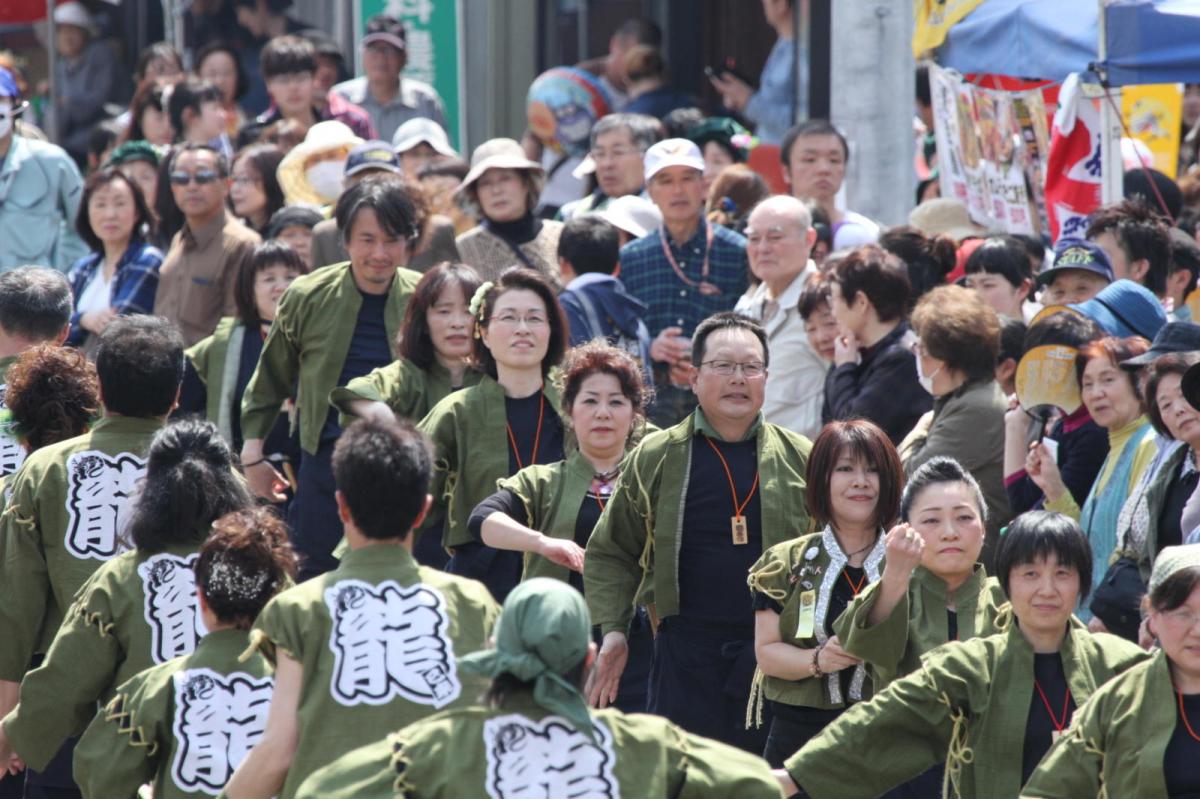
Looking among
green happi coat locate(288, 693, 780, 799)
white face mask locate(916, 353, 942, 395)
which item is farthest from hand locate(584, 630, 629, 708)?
green happi coat locate(288, 693, 780, 799)

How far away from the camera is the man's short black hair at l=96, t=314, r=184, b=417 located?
528 centimetres

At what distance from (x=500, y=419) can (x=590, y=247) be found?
1.69m

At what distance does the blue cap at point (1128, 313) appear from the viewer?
265 inches

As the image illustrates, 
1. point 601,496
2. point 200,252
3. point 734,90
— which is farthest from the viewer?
point 734,90

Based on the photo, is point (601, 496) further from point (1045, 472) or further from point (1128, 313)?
point (1128, 313)

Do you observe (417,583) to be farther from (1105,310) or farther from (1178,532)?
(1105,310)

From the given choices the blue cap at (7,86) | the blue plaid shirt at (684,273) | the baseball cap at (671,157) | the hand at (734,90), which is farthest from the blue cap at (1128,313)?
the blue cap at (7,86)

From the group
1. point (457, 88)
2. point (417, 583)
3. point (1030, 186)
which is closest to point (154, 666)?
point (417, 583)

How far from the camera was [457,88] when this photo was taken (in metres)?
13.5

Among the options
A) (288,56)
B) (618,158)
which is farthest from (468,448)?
(288,56)

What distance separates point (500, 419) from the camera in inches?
243

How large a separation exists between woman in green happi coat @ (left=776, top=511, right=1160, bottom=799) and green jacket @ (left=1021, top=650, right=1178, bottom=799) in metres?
0.34

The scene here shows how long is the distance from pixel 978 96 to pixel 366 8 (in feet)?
18.4

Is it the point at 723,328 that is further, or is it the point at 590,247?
the point at 590,247
